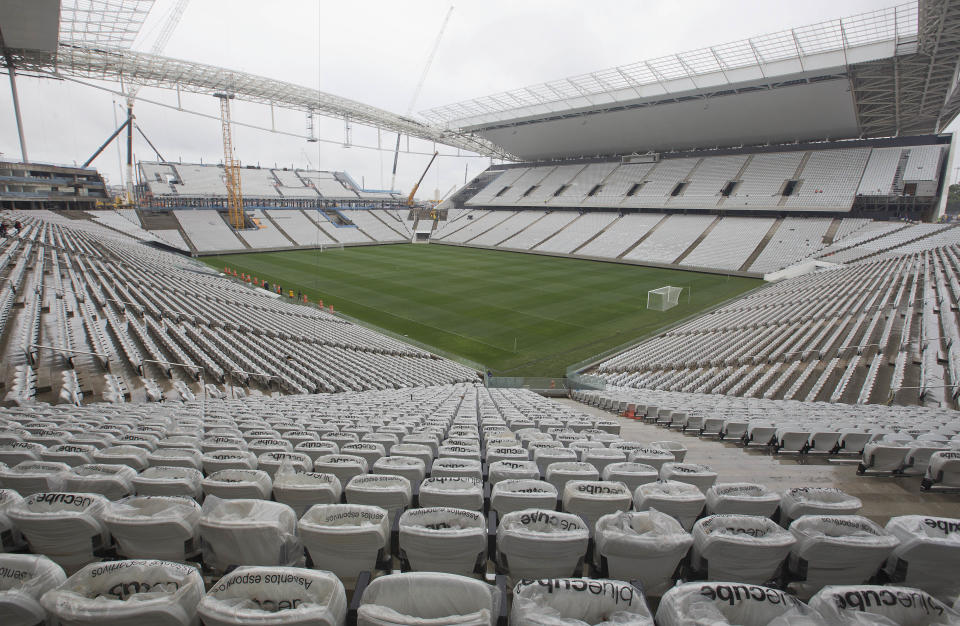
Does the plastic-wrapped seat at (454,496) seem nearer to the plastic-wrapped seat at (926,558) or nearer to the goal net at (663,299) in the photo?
the plastic-wrapped seat at (926,558)

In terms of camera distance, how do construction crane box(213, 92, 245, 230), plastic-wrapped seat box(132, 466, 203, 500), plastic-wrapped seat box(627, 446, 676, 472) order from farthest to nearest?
construction crane box(213, 92, 245, 230), plastic-wrapped seat box(627, 446, 676, 472), plastic-wrapped seat box(132, 466, 203, 500)

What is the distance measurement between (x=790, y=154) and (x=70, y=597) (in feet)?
216

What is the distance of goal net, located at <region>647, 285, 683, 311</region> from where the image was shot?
29.4 metres

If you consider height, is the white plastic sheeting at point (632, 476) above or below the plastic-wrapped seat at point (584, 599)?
below

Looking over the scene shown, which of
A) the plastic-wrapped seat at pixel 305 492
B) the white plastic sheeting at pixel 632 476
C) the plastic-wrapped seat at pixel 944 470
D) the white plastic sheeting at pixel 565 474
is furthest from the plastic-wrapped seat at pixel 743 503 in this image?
the plastic-wrapped seat at pixel 305 492

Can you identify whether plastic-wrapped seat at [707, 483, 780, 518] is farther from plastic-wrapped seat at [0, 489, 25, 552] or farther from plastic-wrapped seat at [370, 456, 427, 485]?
plastic-wrapped seat at [0, 489, 25, 552]

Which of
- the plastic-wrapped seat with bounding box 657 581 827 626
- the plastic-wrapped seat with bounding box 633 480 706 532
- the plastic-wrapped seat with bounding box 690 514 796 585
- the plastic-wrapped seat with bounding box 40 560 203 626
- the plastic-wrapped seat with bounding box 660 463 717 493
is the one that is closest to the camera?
the plastic-wrapped seat with bounding box 40 560 203 626

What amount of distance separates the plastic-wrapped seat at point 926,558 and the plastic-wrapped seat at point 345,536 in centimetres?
270

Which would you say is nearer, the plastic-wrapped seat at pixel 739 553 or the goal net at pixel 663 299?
the plastic-wrapped seat at pixel 739 553

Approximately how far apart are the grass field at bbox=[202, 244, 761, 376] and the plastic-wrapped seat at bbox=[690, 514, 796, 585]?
17441 mm

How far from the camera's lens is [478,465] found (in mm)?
4188

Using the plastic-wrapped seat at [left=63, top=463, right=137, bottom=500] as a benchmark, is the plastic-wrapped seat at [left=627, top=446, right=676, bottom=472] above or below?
below

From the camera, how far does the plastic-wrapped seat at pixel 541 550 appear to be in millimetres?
2361

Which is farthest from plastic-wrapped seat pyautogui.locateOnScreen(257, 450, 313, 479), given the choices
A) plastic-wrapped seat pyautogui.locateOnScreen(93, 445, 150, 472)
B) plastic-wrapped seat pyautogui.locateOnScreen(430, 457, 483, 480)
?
plastic-wrapped seat pyautogui.locateOnScreen(430, 457, 483, 480)
